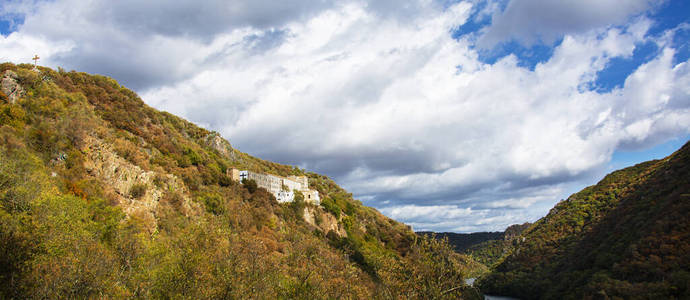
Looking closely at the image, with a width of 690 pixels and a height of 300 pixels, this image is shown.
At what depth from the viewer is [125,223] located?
114 ft

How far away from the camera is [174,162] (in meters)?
53.6

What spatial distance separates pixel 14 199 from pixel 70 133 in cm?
1401

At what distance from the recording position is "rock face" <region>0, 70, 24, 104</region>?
123 ft

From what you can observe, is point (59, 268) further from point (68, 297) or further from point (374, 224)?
point (374, 224)

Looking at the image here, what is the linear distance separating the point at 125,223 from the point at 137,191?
575 cm

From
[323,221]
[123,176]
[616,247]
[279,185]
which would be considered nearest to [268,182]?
[279,185]

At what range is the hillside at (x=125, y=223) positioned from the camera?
898 inches

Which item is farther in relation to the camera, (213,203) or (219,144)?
(219,144)

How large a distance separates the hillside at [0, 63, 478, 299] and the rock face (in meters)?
0.14

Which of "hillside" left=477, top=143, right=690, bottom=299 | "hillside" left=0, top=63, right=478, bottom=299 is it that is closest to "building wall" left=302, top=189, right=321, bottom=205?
"hillside" left=0, top=63, right=478, bottom=299

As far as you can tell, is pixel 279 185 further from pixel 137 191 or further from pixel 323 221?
pixel 137 191

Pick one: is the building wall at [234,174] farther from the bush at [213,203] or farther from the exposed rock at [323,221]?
the exposed rock at [323,221]

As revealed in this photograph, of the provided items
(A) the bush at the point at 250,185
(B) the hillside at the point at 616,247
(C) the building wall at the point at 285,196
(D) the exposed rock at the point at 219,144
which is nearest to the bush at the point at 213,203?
(A) the bush at the point at 250,185

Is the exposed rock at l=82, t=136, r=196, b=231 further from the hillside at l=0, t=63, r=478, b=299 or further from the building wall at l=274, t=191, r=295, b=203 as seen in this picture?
the building wall at l=274, t=191, r=295, b=203
